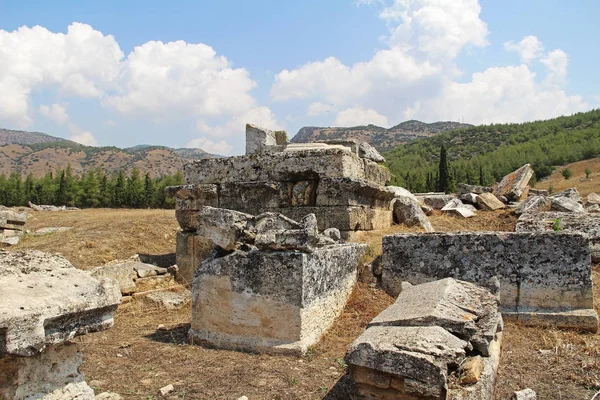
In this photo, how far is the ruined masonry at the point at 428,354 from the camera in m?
3.13

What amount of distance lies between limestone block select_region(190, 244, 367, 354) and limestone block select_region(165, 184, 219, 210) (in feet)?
9.56

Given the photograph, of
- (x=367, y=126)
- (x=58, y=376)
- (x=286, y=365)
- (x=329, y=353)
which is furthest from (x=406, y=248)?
(x=367, y=126)

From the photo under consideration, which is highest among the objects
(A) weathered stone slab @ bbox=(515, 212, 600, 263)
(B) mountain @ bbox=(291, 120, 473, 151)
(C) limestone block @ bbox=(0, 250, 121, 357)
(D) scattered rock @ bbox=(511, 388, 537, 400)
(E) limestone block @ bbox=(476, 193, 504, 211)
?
(B) mountain @ bbox=(291, 120, 473, 151)

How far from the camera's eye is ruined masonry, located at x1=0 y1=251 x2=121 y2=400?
2.37 meters

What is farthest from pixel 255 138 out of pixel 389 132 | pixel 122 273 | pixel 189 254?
pixel 389 132

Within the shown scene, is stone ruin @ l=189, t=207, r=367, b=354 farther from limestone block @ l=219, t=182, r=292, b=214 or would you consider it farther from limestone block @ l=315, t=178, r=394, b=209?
limestone block @ l=219, t=182, r=292, b=214

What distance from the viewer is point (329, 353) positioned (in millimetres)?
4738

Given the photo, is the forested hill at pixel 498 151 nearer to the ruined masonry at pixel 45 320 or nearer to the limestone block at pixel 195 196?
the limestone block at pixel 195 196

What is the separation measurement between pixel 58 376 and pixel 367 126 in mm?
147545

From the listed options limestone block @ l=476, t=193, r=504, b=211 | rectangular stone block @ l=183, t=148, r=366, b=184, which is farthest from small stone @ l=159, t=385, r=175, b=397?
limestone block @ l=476, t=193, r=504, b=211

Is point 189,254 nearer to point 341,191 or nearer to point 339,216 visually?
point 339,216

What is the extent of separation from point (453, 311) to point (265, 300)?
6.58 feet

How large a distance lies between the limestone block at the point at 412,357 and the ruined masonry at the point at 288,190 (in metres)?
3.77

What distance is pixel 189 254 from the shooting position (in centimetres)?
816
